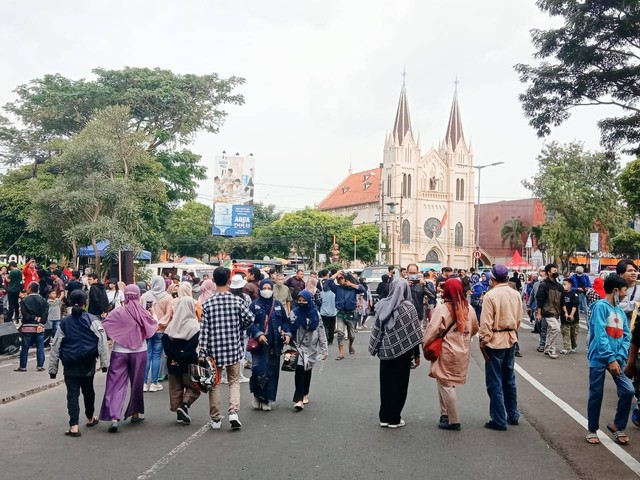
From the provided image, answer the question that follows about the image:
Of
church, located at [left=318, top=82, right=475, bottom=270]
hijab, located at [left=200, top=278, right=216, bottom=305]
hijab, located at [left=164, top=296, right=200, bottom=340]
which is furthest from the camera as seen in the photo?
church, located at [left=318, top=82, right=475, bottom=270]

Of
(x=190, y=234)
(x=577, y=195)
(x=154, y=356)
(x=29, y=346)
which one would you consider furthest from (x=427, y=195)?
(x=154, y=356)

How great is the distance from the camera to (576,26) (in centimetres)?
1830

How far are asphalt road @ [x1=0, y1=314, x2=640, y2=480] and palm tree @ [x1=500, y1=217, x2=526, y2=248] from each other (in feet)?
268

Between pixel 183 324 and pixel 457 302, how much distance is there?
3.15 meters

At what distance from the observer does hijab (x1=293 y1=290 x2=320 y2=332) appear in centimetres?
902

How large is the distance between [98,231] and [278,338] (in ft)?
44.5

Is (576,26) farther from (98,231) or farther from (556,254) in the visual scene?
(556,254)

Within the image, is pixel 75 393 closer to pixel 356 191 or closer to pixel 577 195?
pixel 577 195

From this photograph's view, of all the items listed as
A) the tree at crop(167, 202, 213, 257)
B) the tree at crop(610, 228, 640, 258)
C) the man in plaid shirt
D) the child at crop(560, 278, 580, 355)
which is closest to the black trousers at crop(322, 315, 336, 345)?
the child at crop(560, 278, 580, 355)

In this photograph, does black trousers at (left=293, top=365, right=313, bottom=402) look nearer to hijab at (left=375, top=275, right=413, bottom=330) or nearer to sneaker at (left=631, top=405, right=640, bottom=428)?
hijab at (left=375, top=275, right=413, bottom=330)

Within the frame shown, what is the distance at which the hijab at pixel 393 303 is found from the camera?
7.57m

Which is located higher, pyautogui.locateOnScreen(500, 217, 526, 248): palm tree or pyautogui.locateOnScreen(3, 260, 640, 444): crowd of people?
pyautogui.locateOnScreen(500, 217, 526, 248): palm tree

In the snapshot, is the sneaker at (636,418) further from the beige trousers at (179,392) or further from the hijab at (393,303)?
the beige trousers at (179,392)

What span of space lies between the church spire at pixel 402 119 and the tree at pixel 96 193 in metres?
78.6
